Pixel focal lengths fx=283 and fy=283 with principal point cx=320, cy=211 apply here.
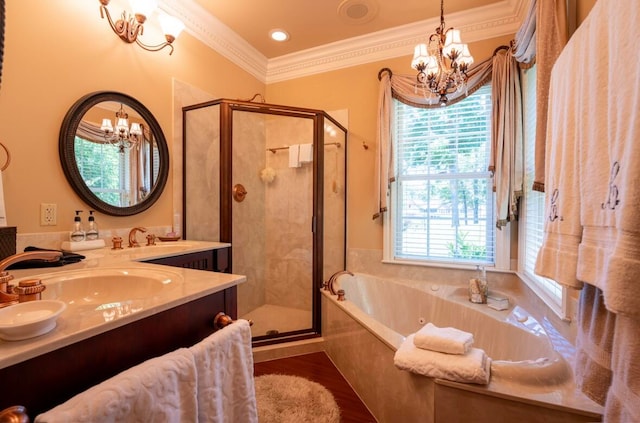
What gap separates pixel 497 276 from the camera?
7.77ft

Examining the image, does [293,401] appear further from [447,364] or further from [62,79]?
[62,79]

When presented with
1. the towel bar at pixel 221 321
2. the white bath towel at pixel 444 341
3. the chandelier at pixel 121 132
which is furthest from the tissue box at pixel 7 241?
the white bath towel at pixel 444 341

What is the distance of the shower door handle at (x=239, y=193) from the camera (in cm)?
246

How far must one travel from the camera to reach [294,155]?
2807 mm

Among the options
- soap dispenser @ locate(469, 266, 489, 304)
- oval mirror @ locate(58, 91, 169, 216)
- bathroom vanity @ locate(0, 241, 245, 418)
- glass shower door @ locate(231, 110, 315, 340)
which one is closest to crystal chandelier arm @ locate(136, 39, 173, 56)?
oval mirror @ locate(58, 91, 169, 216)

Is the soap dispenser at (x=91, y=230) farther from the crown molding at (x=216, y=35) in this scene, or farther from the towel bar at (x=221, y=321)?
the crown molding at (x=216, y=35)

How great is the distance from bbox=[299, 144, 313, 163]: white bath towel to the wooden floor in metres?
1.71

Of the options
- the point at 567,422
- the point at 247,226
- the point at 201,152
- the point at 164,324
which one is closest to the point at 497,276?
the point at 567,422

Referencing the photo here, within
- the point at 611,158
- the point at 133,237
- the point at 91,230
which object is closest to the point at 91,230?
the point at 91,230

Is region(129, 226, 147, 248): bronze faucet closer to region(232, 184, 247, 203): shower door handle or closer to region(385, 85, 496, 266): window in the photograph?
region(232, 184, 247, 203): shower door handle

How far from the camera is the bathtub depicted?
3.63 feet

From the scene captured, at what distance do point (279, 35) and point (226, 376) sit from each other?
2.87 m

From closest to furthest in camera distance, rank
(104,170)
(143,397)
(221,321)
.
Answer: (143,397)
(221,321)
(104,170)

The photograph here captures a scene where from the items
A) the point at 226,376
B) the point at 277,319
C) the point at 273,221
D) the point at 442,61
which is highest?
the point at 442,61
